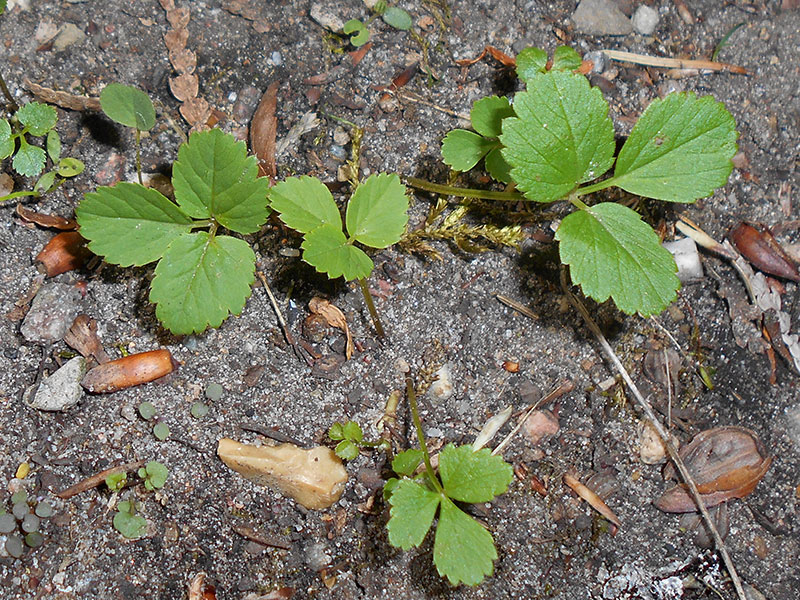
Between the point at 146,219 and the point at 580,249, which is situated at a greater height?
the point at 580,249

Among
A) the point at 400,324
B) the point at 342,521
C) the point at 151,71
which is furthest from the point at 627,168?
the point at 151,71

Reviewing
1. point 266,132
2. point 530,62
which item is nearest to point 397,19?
point 530,62

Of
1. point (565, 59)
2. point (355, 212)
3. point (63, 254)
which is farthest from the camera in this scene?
point (565, 59)

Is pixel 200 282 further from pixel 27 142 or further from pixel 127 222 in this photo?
pixel 27 142

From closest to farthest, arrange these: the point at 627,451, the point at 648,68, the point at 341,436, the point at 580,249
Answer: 1. the point at 580,249
2. the point at 341,436
3. the point at 627,451
4. the point at 648,68

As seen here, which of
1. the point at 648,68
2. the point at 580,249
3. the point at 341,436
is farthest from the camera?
the point at 648,68

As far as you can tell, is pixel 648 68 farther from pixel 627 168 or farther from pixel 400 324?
pixel 400 324

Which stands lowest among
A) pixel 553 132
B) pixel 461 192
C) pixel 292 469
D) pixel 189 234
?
pixel 292 469
